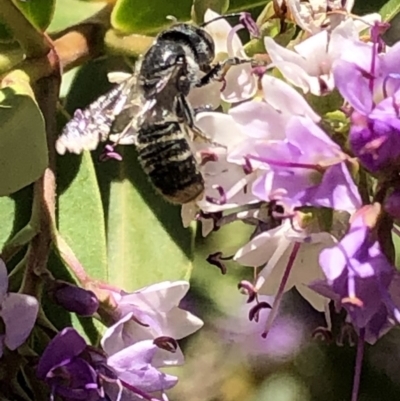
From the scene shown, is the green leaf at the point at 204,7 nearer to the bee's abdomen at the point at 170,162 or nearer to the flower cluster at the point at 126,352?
the bee's abdomen at the point at 170,162

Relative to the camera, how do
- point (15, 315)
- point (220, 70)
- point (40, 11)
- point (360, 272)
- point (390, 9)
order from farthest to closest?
point (390, 9), point (40, 11), point (220, 70), point (15, 315), point (360, 272)

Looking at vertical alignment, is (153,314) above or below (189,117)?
below

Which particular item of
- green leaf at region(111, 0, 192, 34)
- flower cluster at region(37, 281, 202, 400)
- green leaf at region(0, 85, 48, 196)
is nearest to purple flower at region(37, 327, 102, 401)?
flower cluster at region(37, 281, 202, 400)

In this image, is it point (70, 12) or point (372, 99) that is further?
point (70, 12)

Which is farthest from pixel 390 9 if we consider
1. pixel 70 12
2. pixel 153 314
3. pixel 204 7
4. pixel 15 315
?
pixel 15 315

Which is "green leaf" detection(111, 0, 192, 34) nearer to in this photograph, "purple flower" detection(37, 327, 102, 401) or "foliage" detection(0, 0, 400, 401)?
"foliage" detection(0, 0, 400, 401)

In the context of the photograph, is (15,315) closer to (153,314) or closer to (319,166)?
(153,314)

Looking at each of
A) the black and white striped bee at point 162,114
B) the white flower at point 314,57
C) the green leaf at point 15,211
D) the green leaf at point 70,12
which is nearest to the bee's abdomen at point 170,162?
the black and white striped bee at point 162,114
